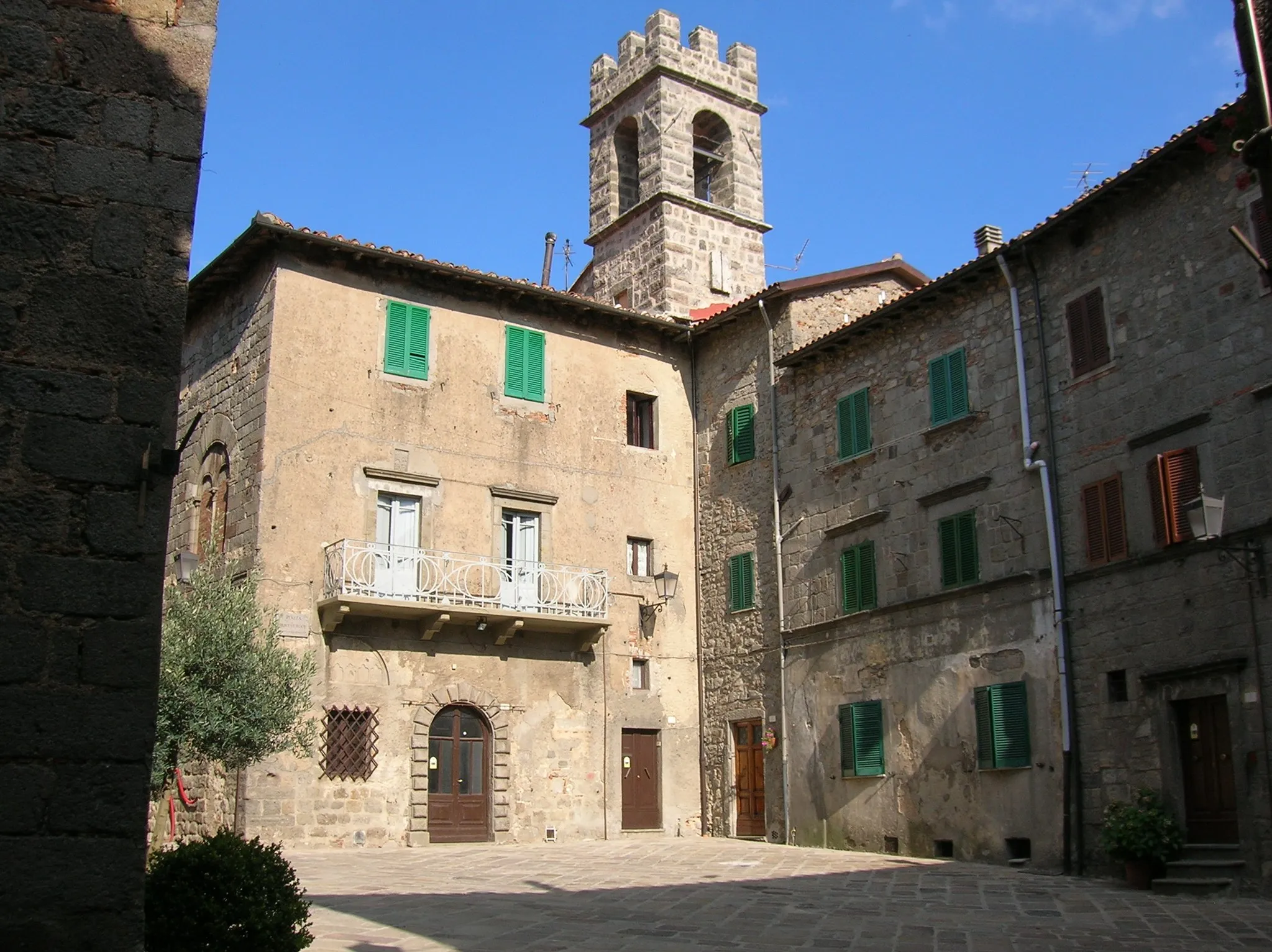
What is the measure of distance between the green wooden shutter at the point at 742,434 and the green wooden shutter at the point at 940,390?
419 cm

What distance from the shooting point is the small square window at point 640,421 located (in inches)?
906

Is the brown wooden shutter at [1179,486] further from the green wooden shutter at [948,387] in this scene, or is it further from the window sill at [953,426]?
the green wooden shutter at [948,387]

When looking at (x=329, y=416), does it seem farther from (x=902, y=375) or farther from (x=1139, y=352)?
(x=1139, y=352)

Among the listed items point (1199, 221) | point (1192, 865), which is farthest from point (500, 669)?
point (1199, 221)

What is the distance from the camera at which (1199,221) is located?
49.0 ft

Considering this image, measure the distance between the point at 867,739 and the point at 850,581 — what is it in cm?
240

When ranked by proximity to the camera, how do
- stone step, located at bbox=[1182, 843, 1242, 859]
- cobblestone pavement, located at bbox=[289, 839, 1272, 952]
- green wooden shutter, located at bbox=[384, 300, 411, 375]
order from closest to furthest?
cobblestone pavement, located at bbox=[289, 839, 1272, 952] < stone step, located at bbox=[1182, 843, 1242, 859] < green wooden shutter, located at bbox=[384, 300, 411, 375]

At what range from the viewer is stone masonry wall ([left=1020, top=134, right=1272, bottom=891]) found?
1366cm

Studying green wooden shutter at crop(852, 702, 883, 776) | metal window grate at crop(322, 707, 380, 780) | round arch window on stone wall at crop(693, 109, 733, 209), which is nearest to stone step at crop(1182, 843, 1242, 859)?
green wooden shutter at crop(852, 702, 883, 776)

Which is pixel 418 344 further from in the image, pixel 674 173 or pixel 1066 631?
pixel 1066 631

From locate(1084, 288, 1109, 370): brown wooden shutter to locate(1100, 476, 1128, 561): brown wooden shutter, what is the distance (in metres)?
1.57

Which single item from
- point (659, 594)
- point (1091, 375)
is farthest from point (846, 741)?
point (1091, 375)

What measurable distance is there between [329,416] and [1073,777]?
11.8m

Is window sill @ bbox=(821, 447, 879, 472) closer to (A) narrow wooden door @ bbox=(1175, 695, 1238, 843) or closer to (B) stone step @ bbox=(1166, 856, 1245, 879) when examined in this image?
(A) narrow wooden door @ bbox=(1175, 695, 1238, 843)
